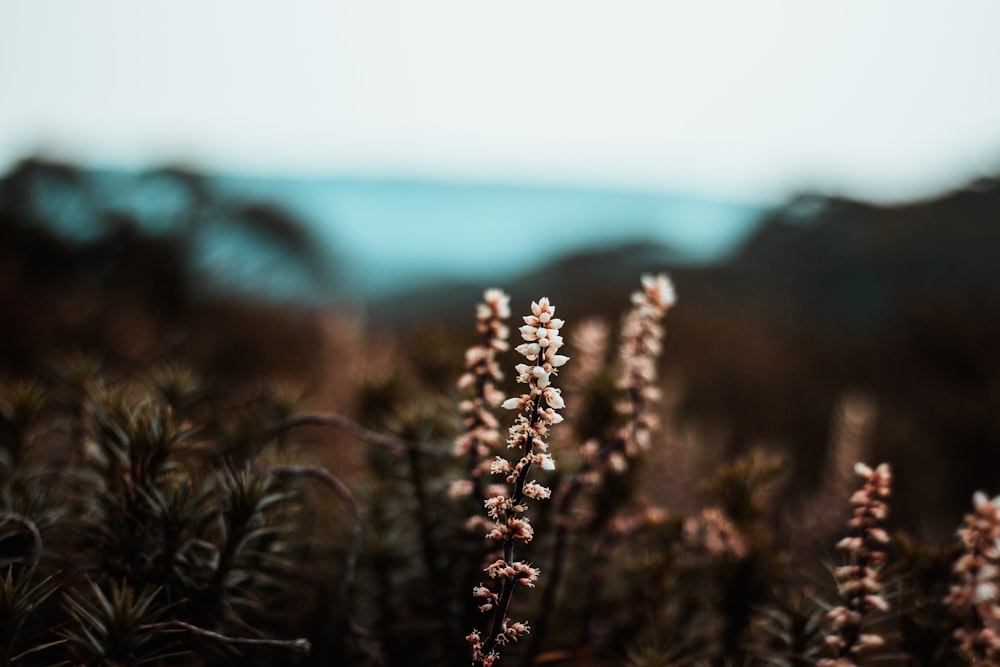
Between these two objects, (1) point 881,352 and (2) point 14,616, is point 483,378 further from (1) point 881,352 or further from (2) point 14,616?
(1) point 881,352

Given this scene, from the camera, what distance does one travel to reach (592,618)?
248 centimetres

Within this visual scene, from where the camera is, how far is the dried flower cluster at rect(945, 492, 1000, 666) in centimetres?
148

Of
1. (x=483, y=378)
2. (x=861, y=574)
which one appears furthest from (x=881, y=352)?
(x=483, y=378)

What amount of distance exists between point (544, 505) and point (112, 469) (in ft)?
5.31

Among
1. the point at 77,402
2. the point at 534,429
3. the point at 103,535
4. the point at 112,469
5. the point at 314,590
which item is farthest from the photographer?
the point at 77,402

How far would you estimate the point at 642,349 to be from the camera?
2240mm

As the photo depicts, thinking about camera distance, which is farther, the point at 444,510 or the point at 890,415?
the point at 890,415

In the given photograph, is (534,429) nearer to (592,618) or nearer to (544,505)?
(544,505)

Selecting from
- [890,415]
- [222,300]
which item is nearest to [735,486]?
[890,415]

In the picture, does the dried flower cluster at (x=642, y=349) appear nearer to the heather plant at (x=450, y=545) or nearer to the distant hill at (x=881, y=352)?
the heather plant at (x=450, y=545)

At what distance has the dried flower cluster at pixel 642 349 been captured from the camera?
2.11 metres

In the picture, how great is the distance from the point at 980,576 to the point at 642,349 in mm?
1132

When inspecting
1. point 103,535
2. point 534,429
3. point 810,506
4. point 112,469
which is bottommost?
point 810,506

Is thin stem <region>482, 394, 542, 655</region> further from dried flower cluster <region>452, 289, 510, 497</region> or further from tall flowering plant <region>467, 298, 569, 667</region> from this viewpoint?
dried flower cluster <region>452, 289, 510, 497</region>
